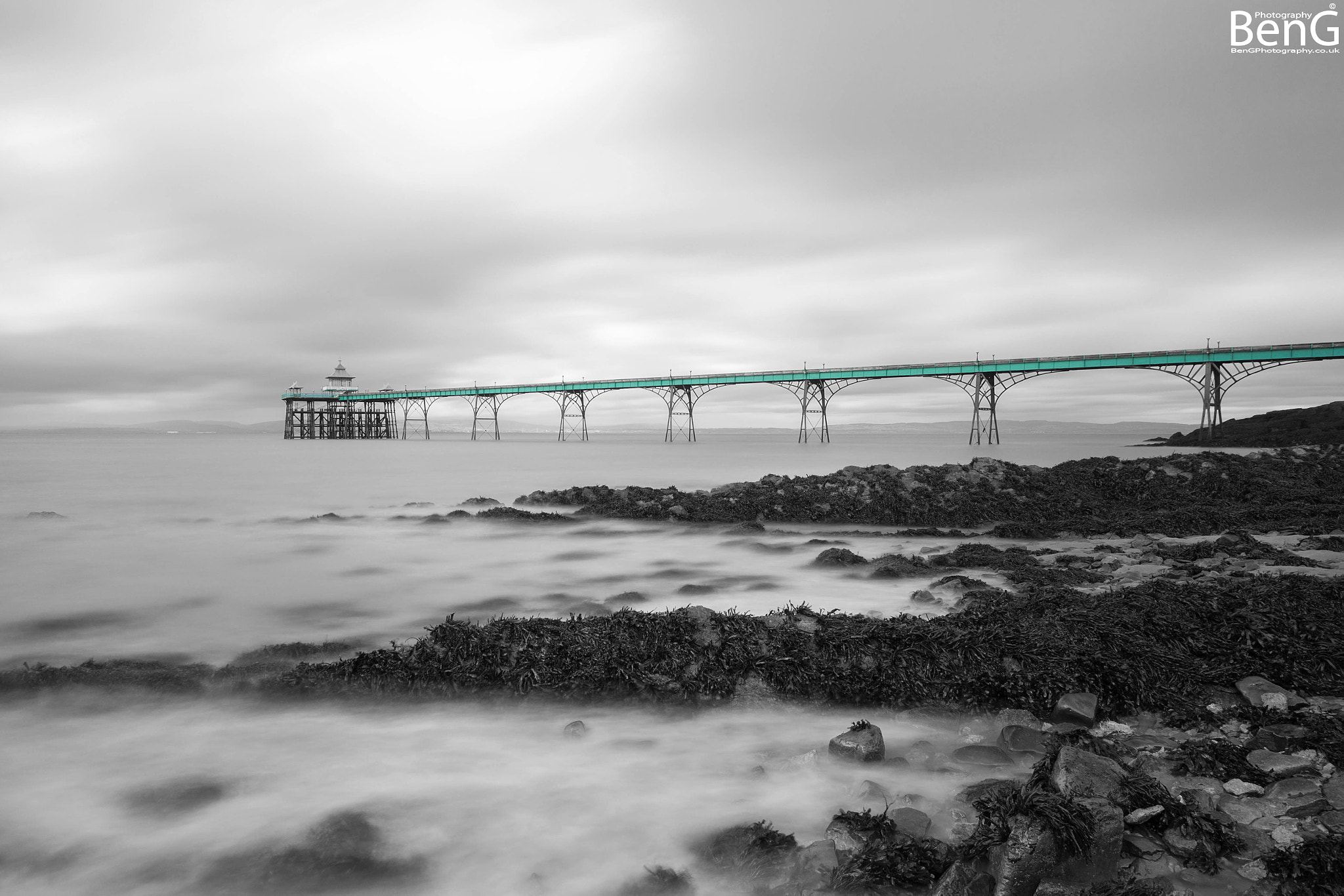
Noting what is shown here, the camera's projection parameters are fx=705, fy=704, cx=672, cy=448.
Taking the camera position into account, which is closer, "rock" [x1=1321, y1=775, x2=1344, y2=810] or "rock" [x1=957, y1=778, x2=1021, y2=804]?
"rock" [x1=1321, y1=775, x2=1344, y2=810]

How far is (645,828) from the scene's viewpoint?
3.21 meters

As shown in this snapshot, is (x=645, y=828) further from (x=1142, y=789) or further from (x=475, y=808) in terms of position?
(x=1142, y=789)

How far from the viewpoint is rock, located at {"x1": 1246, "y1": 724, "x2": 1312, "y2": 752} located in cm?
324

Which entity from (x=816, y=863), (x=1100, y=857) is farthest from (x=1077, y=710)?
(x=816, y=863)

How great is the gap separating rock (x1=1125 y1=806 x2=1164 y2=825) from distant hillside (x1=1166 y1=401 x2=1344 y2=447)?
45.0m

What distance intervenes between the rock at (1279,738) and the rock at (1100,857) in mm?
1371

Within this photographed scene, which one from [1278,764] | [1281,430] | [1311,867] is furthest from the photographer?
[1281,430]

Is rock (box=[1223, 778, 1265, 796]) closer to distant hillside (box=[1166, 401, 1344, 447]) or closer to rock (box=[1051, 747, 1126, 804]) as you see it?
rock (box=[1051, 747, 1126, 804])

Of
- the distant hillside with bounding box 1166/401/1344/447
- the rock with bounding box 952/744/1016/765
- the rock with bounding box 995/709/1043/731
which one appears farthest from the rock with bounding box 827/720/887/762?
the distant hillside with bounding box 1166/401/1344/447

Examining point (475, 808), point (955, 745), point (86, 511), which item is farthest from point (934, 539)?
point (86, 511)

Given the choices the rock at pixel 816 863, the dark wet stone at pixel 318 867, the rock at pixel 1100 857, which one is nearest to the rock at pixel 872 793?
the rock at pixel 816 863

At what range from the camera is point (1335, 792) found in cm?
280

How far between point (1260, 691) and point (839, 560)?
432 centimetres

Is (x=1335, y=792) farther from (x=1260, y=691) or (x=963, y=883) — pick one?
(x=963, y=883)
